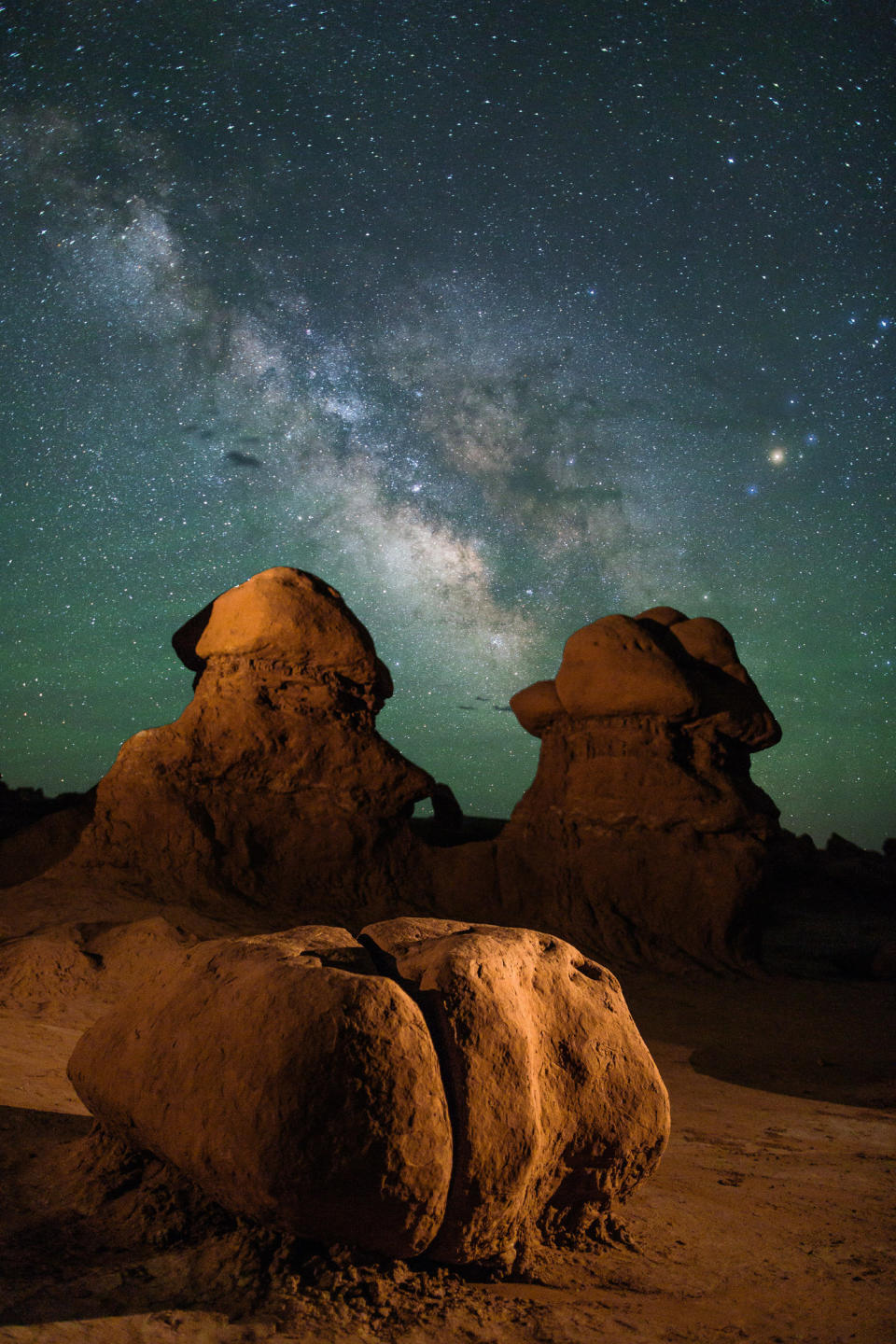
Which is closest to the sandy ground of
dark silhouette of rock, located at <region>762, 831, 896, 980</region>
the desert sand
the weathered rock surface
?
the desert sand

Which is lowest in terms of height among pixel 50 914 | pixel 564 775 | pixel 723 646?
pixel 50 914

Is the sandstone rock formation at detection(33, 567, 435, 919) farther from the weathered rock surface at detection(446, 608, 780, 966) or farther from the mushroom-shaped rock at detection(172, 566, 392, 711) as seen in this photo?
the weathered rock surface at detection(446, 608, 780, 966)

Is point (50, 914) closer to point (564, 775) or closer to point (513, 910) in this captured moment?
point (513, 910)

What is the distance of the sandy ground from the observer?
6.17ft

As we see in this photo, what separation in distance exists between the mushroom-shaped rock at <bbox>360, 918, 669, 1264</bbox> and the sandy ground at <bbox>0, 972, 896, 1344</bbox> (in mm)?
174

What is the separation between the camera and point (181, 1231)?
2.17 meters

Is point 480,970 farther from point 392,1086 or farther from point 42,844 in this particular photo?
point 42,844

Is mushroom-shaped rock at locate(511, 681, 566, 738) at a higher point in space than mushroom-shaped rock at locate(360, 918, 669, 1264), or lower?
higher

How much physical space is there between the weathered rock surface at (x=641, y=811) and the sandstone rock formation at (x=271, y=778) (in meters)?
1.30

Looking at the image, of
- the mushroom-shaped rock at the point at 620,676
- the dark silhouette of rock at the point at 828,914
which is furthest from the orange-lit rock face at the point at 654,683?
the dark silhouette of rock at the point at 828,914

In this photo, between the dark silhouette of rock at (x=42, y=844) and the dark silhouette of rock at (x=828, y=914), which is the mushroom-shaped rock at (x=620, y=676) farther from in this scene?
the dark silhouette of rock at (x=42, y=844)

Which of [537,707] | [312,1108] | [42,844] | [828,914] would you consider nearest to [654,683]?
[537,707]

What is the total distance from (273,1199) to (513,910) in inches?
298

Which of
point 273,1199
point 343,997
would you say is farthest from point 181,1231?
point 343,997
